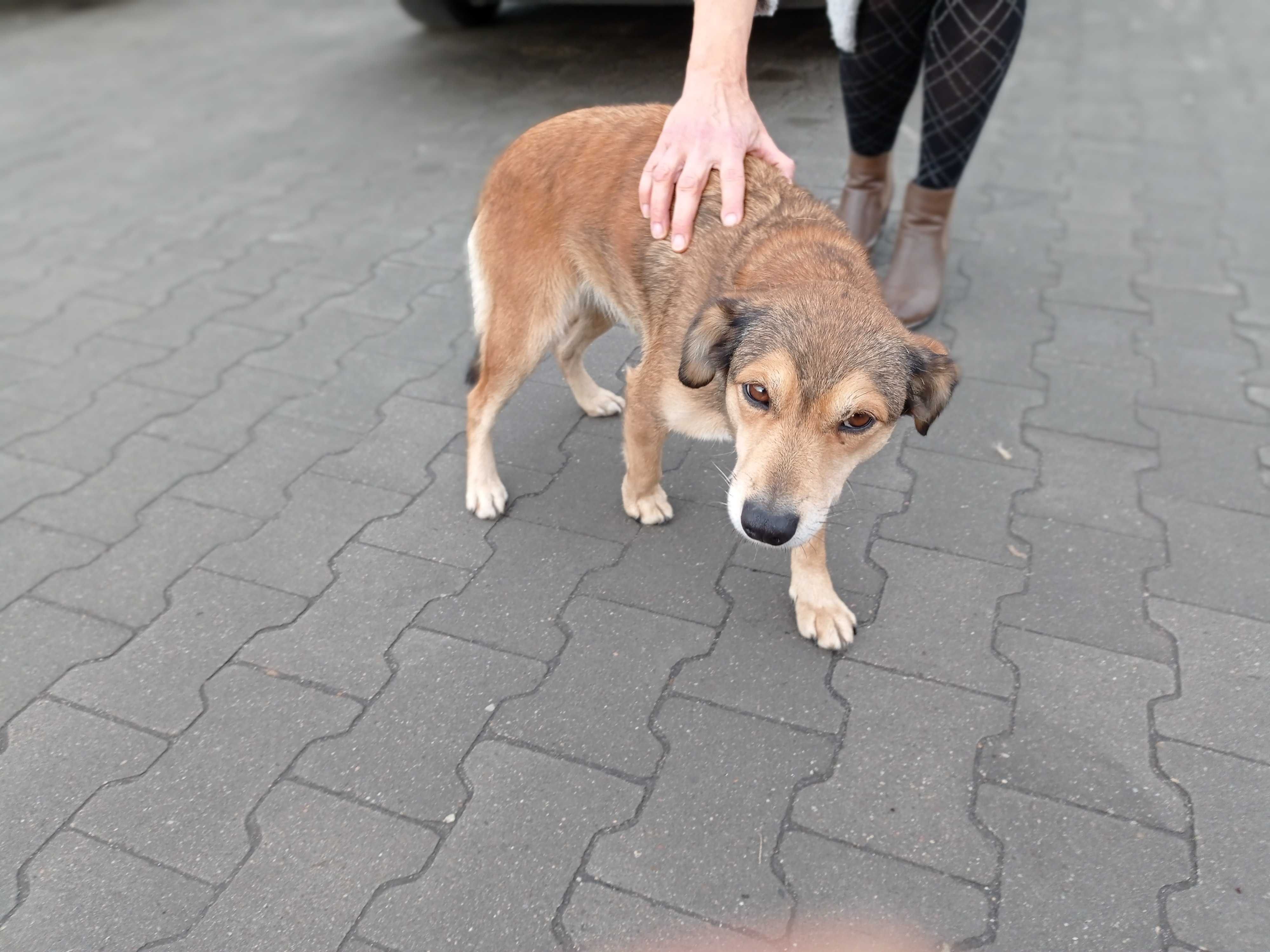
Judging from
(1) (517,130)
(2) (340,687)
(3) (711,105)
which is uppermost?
(3) (711,105)

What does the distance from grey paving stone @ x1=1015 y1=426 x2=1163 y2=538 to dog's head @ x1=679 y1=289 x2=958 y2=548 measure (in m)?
0.96

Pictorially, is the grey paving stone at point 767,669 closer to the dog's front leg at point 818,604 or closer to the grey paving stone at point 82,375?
the dog's front leg at point 818,604

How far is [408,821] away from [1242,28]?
10.8m

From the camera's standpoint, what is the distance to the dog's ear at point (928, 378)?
2.31 metres

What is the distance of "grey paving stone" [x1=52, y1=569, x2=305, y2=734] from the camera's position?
2.45m

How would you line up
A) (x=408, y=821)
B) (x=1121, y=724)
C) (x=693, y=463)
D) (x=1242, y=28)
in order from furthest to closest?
(x=1242, y=28), (x=693, y=463), (x=1121, y=724), (x=408, y=821)

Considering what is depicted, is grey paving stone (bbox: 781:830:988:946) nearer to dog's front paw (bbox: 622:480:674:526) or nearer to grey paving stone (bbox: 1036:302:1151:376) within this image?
dog's front paw (bbox: 622:480:674:526)

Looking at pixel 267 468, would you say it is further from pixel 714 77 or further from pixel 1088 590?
pixel 1088 590

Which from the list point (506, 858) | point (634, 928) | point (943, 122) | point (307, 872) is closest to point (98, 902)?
point (307, 872)

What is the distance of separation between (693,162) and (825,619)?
4.75 ft

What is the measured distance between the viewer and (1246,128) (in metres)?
6.40

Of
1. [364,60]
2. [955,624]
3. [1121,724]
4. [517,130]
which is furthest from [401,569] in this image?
[364,60]

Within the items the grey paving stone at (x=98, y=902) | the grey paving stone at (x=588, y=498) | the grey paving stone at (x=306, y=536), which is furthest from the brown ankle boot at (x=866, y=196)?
the grey paving stone at (x=98, y=902)

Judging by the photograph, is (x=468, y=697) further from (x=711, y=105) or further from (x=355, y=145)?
(x=355, y=145)
